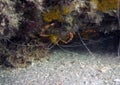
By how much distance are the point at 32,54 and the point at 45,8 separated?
825 mm

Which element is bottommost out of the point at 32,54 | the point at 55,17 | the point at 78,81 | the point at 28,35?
the point at 78,81

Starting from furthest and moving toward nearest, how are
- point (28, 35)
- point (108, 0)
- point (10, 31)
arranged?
1. point (28, 35)
2. point (108, 0)
3. point (10, 31)

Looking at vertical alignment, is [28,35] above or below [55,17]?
below

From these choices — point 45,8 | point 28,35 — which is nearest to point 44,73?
point 28,35

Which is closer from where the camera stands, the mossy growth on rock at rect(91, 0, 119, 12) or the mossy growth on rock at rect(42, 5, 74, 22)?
the mossy growth on rock at rect(42, 5, 74, 22)

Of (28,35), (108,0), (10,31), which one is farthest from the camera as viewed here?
(28,35)

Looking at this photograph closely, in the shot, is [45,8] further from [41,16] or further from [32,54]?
[32,54]

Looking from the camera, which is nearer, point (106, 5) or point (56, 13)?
point (56, 13)

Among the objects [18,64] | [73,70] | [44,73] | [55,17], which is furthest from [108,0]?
[18,64]

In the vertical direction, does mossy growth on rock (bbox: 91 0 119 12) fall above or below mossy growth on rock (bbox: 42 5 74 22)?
above

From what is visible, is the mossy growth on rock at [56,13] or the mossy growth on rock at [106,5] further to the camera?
the mossy growth on rock at [106,5]

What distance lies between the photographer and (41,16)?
325 centimetres

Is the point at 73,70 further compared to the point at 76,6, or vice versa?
the point at 73,70

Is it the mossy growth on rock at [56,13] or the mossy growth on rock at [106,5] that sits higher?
the mossy growth on rock at [106,5]
